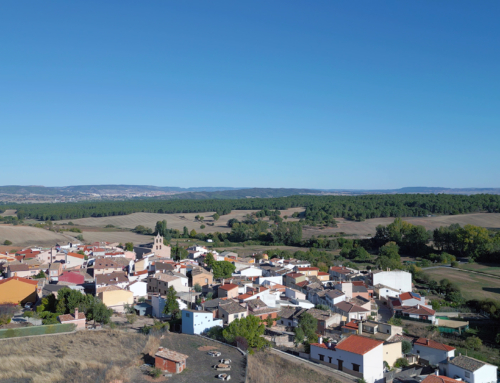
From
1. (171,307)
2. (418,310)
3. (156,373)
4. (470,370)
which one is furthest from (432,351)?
(171,307)

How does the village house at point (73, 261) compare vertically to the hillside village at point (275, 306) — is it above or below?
above

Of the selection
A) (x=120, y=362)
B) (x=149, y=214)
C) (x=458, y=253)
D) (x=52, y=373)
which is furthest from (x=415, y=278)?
(x=149, y=214)

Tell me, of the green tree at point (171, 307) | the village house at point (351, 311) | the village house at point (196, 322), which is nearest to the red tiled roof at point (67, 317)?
the green tree at point (171, 307)

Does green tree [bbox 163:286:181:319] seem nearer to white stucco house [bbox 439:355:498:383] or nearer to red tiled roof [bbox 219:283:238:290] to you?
red tiled roof [bbox 219:283:238:290]

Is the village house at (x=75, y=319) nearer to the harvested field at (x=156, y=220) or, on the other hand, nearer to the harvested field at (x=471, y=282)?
the harvested field at (x=471, y=282)

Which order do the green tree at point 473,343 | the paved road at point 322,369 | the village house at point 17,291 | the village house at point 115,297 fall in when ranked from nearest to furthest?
the paved road at point 322,369, the green tree at point 473,343, the village house at point 115,297, the village house at point 17,291

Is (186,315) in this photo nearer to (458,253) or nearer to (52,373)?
(52,373)
